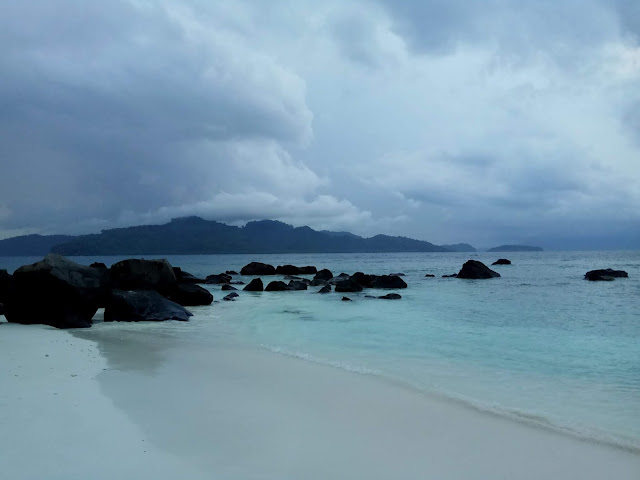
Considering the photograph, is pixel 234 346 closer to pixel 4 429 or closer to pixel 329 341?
pixel 329 341

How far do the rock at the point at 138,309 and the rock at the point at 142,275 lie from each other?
3.81 meters

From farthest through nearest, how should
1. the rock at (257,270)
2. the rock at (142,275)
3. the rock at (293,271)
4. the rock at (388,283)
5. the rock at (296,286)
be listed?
the rock at (293,271) < the rock at (257,270) < the rock at (388,283) < the rock at (296,286) < the rock at (142,275)

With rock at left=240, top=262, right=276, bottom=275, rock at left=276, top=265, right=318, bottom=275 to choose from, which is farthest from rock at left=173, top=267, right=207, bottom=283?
rock at left=276, top=265, right=318, bottom=275

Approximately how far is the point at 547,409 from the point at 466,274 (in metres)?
38.9

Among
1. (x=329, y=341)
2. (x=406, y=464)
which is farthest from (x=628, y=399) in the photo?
(x=329, y=341)

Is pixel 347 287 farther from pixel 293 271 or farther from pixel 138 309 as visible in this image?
pixel 293 271

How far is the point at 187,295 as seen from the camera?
68.8ft

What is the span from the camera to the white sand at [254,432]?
13.0 ft

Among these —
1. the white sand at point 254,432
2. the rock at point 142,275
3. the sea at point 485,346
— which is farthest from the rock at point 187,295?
the white sand at point 254,432

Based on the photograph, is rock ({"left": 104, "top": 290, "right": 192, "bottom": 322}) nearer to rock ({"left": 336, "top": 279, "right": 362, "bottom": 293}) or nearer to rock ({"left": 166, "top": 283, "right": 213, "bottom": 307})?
rock ({"left": 166, "top": 283, "right": 213, "bottom": 307})

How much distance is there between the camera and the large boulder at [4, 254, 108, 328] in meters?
13.2

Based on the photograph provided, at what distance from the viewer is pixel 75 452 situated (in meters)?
4.02

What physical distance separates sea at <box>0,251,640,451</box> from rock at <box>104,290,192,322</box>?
75 cm

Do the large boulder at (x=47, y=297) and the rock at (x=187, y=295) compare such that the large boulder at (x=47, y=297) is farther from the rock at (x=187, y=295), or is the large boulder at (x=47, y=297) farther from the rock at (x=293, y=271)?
the rock at (x=293, y=271)
